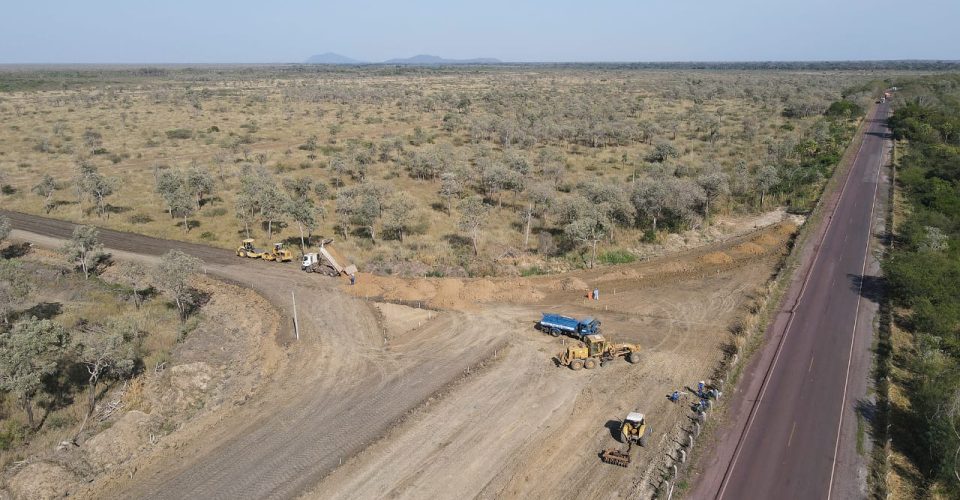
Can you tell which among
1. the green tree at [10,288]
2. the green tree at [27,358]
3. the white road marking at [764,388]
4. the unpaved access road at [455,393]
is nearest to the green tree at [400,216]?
the unpaved access road at [455,393]

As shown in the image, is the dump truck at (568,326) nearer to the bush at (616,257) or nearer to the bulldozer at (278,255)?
the bush at (616,257)

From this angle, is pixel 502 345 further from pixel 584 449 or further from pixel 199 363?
pixel 199 363

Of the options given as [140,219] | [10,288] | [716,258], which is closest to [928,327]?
[716,258]

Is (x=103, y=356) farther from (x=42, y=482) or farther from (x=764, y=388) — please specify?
(x=764, y=388)

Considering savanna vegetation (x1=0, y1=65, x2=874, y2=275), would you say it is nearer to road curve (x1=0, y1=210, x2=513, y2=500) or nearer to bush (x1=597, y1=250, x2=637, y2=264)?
bush (x1=597, y1=250, x2=637, y2=264)

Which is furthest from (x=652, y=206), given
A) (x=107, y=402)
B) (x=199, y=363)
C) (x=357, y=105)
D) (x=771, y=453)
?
(x=357, y=105)

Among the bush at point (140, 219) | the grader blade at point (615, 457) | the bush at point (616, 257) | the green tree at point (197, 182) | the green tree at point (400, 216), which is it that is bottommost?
the grader blade at point (615, 457)
